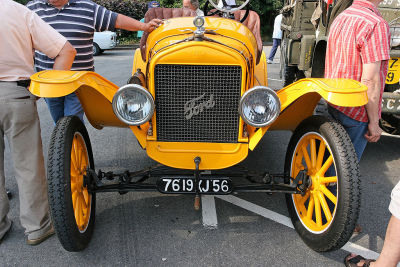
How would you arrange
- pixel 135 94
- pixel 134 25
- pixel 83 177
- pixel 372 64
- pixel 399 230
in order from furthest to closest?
pixel 134 25, pixel 83 177, pixel 135 94, pixel 372 64, pixel 399 230

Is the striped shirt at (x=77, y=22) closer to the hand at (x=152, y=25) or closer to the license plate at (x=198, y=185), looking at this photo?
the hand at (x=152, y=25)

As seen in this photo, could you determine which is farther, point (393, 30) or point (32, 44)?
point (393, 30)

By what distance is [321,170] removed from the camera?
8.16 feet

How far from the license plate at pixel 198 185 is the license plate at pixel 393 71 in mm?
2521

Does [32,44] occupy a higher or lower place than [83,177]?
higher

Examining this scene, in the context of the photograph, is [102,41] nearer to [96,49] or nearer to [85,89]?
[96,49]

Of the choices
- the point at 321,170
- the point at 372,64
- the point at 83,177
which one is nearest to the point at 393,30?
the point at 372,64

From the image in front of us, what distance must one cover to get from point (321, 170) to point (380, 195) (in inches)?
50.5

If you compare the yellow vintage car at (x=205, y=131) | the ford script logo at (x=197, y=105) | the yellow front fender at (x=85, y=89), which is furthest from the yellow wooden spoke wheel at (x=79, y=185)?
the ford script logo at (x=197, y=105)

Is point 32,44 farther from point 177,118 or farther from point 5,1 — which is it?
point 177,118

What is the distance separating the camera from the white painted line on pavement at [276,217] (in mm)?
2514

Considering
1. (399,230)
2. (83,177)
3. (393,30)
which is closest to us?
(399,230)

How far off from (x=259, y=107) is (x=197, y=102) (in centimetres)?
47

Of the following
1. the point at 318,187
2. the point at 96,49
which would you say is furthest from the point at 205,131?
the point at 96,49
